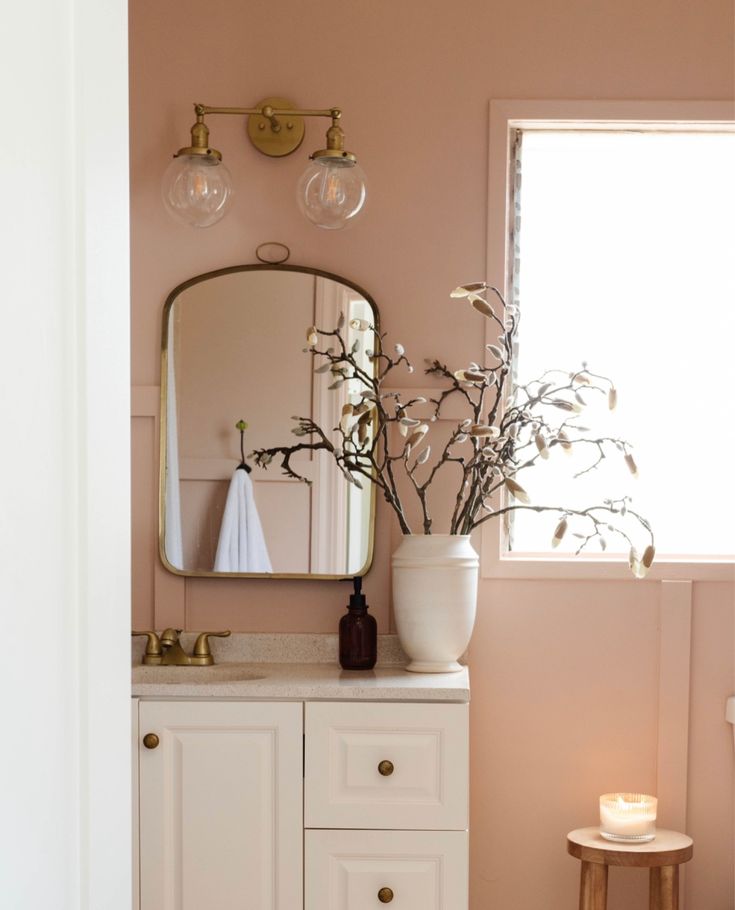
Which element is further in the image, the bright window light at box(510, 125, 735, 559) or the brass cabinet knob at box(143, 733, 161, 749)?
the bright window light at box(510, 125, 735, 559)

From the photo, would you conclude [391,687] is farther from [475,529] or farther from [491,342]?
[491,342]

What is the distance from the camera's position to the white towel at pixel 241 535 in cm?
280

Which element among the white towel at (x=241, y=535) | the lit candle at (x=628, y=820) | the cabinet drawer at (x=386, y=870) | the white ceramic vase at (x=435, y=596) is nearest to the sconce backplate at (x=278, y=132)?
the white towel at (x=241, y=535)

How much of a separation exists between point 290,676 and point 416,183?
4.14ft

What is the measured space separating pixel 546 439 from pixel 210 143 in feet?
3.70

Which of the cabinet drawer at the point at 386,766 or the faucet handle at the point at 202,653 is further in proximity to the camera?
the faucet handle at the point at 202,653

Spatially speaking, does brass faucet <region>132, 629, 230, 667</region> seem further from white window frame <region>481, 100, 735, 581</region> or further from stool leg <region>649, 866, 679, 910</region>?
stool leg <region>649, 866, 679, 910</region>

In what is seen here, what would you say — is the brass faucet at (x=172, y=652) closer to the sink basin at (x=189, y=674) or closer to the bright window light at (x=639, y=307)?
the sink basin at (x=189, y=674)

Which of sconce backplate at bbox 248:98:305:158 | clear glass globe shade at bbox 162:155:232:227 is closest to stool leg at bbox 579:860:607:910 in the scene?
clear glass globe shade at bbox 162:155:232:227

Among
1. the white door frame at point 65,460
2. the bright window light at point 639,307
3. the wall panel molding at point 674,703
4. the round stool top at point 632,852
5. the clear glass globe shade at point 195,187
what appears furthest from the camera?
the bright window light at point 639,307

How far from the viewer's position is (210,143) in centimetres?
285

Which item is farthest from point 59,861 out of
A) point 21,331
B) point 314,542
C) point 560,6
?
point 560,6

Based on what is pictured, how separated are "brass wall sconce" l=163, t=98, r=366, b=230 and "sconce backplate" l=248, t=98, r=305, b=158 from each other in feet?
0.38

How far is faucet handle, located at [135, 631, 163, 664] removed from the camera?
2.69 meters
